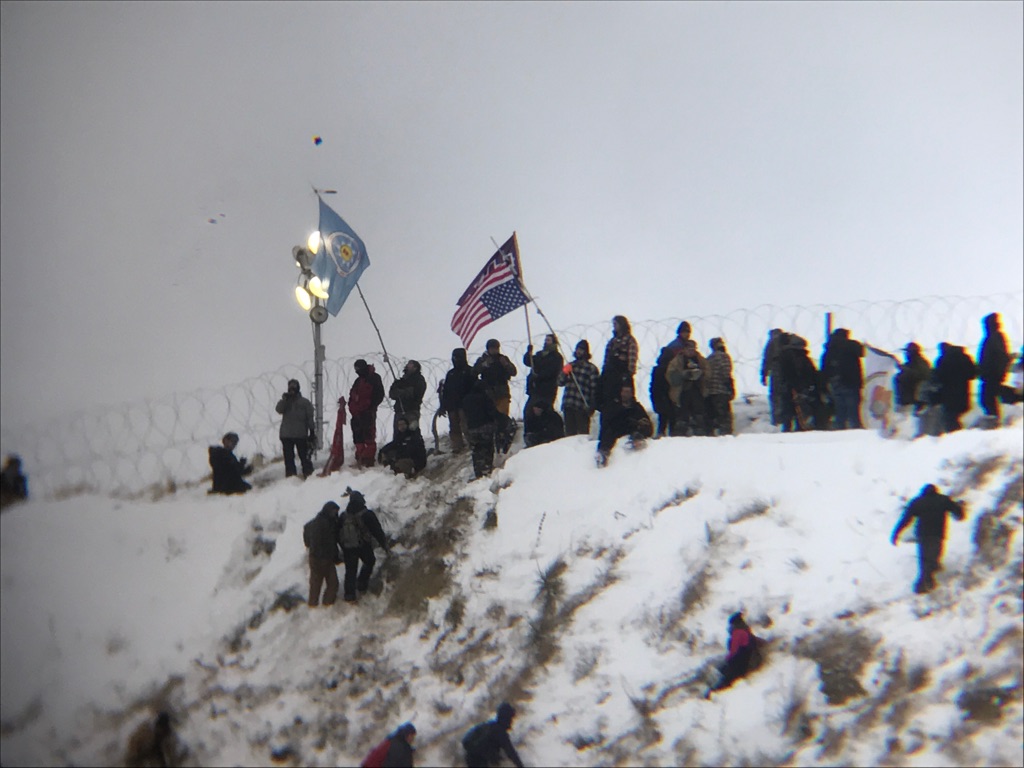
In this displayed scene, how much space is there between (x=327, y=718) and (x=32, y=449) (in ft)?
16.1

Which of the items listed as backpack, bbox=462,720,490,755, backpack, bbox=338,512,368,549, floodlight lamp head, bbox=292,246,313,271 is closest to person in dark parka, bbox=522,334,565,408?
backpack, bbox=338,512,368,549

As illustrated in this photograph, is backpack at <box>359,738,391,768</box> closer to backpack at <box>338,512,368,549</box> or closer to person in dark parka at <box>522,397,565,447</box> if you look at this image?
backpack at <box>338,512,368,549</box>

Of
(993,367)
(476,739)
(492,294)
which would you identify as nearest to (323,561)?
(476,739)

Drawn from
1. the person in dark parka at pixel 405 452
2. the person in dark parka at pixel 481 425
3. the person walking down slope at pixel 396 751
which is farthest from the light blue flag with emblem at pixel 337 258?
the person walking down slope at pixel 396 751

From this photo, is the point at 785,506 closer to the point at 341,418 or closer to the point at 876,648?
the point at 876,648

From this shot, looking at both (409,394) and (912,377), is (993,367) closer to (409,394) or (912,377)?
(912,377)

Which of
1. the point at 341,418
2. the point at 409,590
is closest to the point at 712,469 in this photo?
the point at 409,590

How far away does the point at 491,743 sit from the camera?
261 inches

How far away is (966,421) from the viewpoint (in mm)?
8422

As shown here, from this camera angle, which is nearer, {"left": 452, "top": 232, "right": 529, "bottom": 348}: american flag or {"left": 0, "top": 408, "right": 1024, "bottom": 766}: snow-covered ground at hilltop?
{"left": 0, "top": 408, "right": 1024, "bottom": 766}: snow-covered ground at hilltop

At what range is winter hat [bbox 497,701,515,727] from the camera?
6.69m

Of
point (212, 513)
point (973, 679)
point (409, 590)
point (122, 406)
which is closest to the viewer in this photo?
point (973, 679)

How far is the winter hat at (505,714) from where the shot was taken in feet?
22.0

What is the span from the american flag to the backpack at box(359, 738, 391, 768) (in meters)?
4.44
